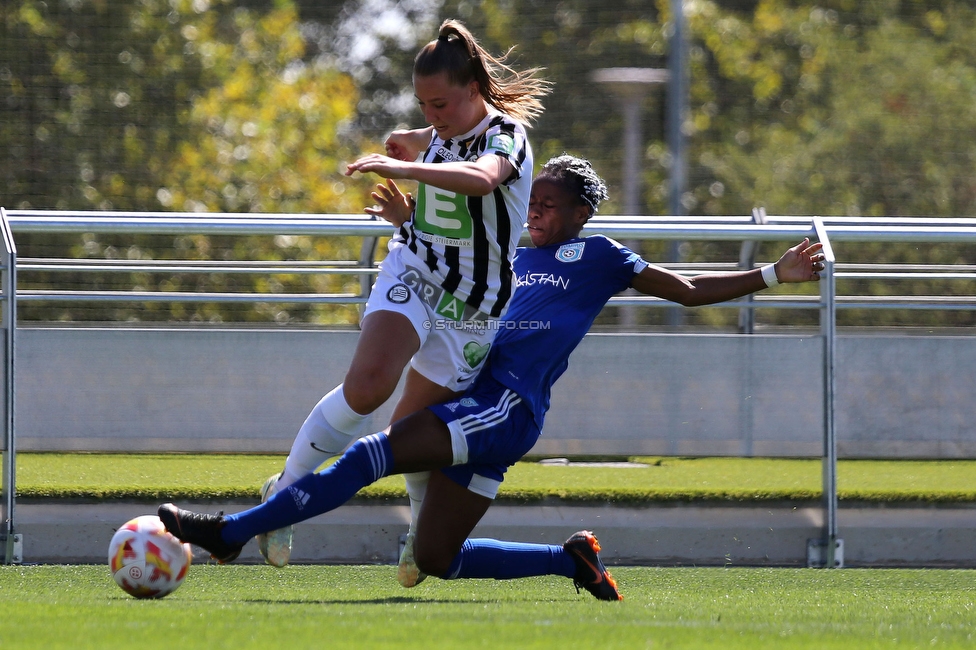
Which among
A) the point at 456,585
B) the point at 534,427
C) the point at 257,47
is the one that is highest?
the point at 257,47

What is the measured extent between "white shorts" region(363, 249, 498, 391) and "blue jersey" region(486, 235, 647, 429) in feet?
0.36

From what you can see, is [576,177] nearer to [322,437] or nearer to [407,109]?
[322,437]

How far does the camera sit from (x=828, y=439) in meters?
5.76

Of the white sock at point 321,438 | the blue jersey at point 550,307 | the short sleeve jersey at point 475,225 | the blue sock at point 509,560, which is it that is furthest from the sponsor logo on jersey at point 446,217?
the blue sock at point 509,560

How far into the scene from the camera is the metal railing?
570 centimetres

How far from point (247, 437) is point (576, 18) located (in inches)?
689

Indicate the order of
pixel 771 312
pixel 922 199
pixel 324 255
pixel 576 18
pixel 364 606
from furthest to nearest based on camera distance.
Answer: pixel 576 18, pixel 922 199, pixel 324 255, pixel 771 312, pixel 364 606

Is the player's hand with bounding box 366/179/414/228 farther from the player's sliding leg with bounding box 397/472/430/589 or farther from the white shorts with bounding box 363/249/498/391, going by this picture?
the player's sliding leg with bounding box 397/472/430/589

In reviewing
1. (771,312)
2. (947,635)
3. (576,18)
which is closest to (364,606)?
(947,635)

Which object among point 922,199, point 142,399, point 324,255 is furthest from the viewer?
point 922,199

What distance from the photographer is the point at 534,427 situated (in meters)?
4.08

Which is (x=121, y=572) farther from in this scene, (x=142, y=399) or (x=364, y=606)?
(x=142, y=399)

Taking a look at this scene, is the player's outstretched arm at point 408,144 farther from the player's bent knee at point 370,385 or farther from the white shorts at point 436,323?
the player's bent knee at point 370,385

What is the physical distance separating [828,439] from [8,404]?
360 centimetres
